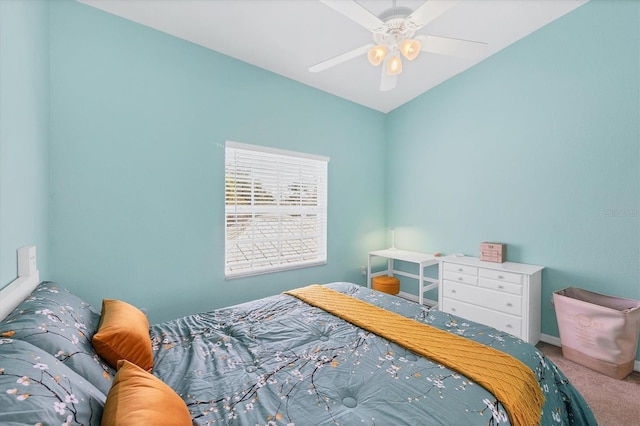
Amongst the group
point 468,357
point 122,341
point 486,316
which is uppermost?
point 122,341

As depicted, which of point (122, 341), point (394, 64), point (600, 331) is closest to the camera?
point (122, 341)

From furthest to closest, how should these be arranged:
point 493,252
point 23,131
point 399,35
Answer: point 493,252 < point 399,35 < point 23,131

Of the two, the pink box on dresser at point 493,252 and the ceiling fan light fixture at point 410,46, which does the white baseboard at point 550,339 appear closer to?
the pink box on dresser at point 493,252

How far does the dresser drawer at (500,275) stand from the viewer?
2.48 meters

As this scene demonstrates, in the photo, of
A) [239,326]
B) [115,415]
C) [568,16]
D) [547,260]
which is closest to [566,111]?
[568,16]

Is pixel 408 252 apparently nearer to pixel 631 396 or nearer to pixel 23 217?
pixel 631 396

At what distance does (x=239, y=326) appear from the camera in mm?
1664

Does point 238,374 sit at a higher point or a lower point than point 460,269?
lower

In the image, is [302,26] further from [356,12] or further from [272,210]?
[272,210]

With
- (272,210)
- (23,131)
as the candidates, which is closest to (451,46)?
(272,210)

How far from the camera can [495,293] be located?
8.52ft

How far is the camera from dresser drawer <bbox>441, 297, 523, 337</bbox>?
2.48m

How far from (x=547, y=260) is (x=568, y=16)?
7.38 feet

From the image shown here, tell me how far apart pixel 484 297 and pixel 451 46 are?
225 centimetres
